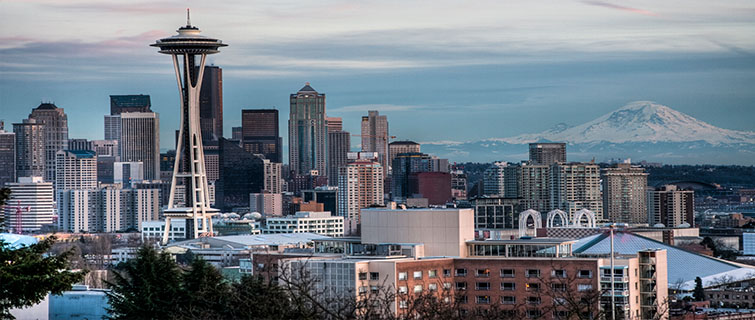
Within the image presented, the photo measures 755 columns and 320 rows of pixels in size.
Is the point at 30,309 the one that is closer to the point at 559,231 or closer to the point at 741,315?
the point at 741,315

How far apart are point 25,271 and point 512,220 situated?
16176cm

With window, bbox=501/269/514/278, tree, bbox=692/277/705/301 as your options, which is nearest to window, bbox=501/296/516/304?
window, bbox=501/269/514/278

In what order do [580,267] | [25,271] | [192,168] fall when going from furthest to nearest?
[192,168], [580,267], [25,271]

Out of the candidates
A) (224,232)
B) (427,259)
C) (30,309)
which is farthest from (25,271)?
(224,232)

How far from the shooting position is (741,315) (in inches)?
3017

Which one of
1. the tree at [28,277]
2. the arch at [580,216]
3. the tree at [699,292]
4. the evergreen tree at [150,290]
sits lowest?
the tree at [699,292]

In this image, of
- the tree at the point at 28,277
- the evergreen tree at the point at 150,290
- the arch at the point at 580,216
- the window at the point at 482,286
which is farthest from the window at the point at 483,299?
the arch at the point at 580,216

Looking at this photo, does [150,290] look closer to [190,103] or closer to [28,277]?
[28,277]

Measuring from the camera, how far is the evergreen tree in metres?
40.8

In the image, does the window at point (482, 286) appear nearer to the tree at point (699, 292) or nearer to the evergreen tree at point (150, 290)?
the evergreen tree at point (150, 290)

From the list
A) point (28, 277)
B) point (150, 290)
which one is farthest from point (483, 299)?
point (28, 277)

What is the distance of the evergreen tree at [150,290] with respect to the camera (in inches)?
1607

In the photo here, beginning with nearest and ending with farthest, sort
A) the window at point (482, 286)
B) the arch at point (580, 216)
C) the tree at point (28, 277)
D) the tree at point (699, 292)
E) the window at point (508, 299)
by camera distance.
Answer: the tree at point (28, 277), the window at point (508, 299), the window at point (482, 286), the tree at point (699, 292), the arch at point (580, 216)

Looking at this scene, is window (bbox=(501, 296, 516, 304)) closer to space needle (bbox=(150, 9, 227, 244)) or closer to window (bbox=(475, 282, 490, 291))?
window (bbox=(475, 282, 490, 291))
